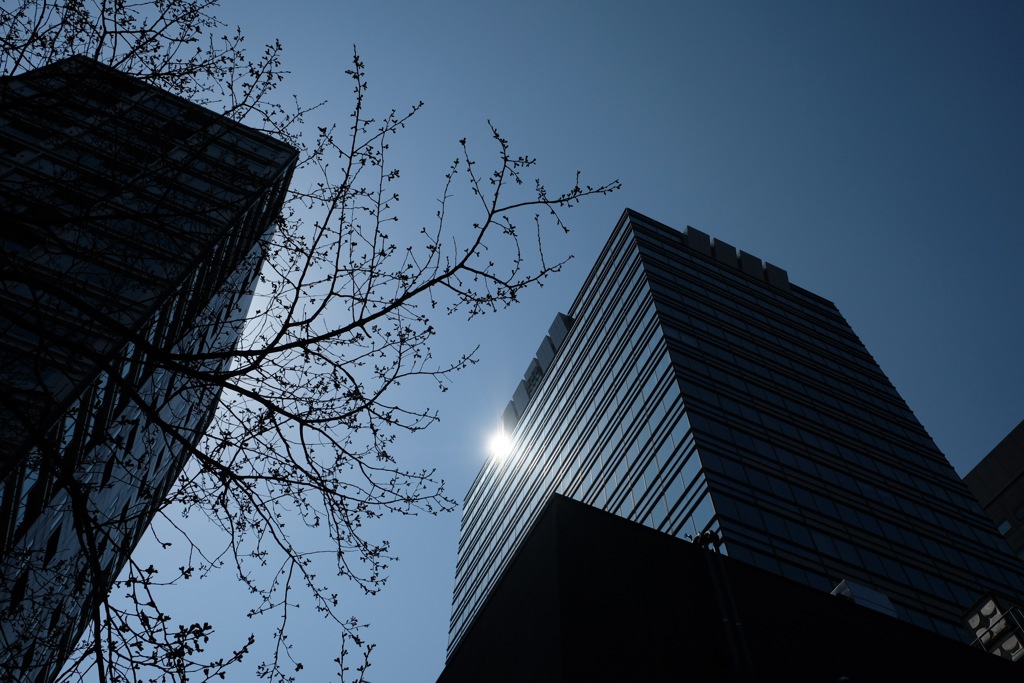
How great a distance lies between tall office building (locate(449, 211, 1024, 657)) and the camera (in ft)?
91.5

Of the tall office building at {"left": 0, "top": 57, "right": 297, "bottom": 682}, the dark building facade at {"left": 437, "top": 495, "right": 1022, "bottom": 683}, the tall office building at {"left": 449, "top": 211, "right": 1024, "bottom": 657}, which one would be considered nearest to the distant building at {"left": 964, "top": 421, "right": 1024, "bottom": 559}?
the tall office building at {"left": 449, "top": 211, "right": 1024, "bottom": 657}

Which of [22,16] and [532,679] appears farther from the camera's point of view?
[532,679]

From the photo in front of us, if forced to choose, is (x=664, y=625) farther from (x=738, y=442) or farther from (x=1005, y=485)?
(x=1005, y=485)

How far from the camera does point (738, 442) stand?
1207 inches

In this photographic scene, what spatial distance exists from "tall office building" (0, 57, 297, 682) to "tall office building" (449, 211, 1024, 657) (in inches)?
779

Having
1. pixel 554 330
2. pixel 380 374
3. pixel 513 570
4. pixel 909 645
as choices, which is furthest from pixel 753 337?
pixel 380 374

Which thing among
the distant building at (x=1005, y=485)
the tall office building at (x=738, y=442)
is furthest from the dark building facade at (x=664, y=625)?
the distant building at (x=1005, y=485)

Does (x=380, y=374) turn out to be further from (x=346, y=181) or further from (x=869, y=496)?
(x=869, y=496)

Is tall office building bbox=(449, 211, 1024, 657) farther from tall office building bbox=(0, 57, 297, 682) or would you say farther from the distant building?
the distant building

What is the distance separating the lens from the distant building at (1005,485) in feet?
189

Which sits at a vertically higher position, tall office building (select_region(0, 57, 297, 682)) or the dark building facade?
tall office building (select_region(0, 57, 297, 682))

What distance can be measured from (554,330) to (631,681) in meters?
44.0

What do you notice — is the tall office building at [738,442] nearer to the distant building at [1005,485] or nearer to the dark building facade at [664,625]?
the dark building facade at [664,625]

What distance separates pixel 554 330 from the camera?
179ft
